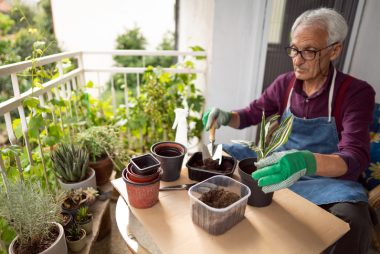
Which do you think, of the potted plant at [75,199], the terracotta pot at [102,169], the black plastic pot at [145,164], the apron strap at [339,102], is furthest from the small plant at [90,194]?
the apron strap at [339,102]

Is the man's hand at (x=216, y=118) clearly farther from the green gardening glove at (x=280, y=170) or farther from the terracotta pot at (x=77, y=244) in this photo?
the terracotta pot at (x=77, y=244)

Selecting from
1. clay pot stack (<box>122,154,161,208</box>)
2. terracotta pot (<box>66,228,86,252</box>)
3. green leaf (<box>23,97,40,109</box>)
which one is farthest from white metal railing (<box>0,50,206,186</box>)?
clay pot stack (<box>122,154,161,208</box>)

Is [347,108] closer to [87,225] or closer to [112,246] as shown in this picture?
[87,225]

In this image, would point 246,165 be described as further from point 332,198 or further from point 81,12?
point 81,12

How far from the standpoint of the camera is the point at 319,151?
4.25 ft

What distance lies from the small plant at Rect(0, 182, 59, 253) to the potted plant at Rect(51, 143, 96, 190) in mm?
375

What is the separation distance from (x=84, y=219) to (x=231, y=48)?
1468 mm

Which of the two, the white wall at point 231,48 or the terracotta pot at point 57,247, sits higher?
the white wall at point 231,48

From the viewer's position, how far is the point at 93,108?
1908mm

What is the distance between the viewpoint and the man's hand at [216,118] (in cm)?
131

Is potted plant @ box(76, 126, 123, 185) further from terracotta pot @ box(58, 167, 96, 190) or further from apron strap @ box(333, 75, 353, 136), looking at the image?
apron strap @ box(333, 75, 353, 136)

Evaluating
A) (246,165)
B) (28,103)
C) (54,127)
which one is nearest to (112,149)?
(54,127)

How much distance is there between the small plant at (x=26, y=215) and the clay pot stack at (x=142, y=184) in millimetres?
397

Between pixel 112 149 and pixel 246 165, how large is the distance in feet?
3.31
